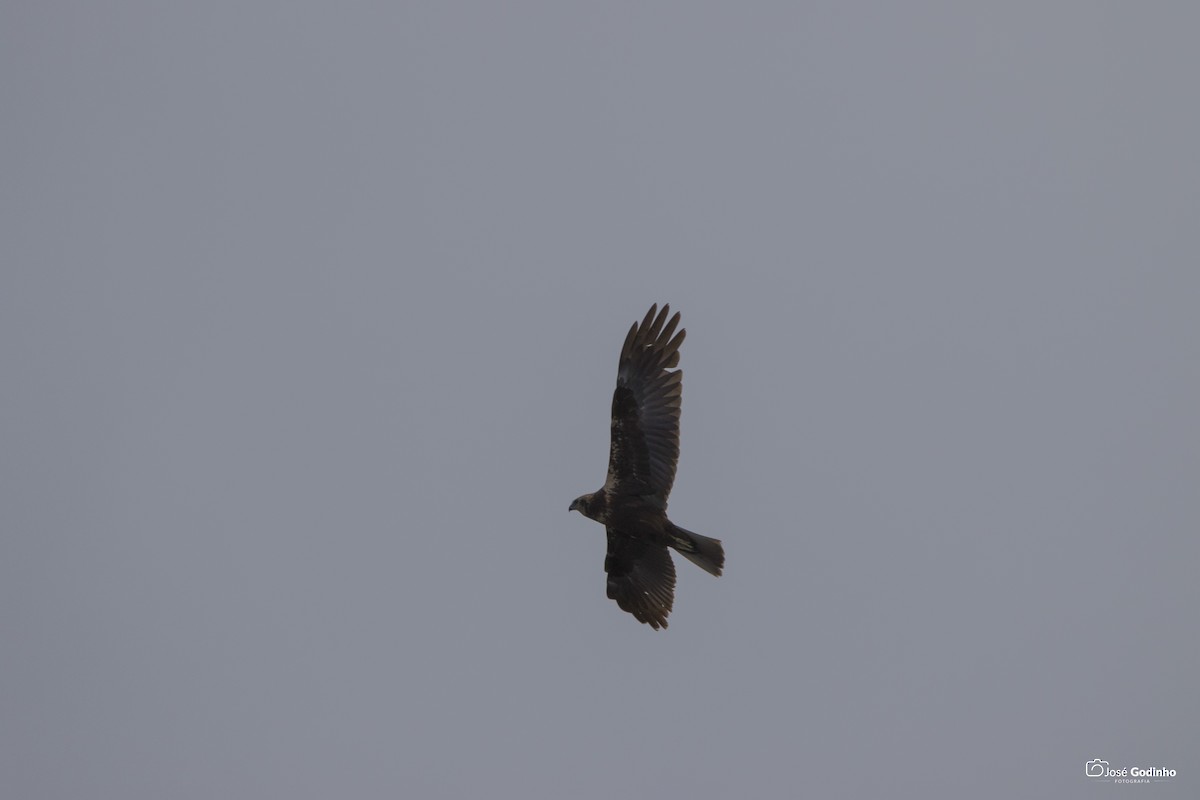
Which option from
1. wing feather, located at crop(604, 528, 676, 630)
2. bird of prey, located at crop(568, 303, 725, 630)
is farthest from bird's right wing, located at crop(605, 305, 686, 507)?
wing feather, located at crop(604, 528, 676, 630)

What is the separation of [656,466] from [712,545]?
1403 mm

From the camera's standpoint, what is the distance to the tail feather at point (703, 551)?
20.9m

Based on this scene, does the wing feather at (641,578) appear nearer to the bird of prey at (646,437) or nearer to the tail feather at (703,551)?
the bird of prey at (646,437)

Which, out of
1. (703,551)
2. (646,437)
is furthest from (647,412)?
(703,551)

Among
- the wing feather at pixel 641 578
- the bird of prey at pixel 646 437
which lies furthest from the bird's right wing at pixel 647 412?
the wing feather at pixel 641 578

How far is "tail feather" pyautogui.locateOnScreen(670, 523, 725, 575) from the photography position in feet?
68.6

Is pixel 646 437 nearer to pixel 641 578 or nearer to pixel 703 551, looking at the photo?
pixel 703 551

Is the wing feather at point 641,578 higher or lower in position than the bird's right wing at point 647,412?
lower

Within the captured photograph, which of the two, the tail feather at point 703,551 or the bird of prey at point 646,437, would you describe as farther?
the bird of prey at point 646,437

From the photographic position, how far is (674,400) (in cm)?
2147

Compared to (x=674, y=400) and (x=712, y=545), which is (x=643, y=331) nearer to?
(x=674, y=400)

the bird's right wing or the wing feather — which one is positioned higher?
the bird's right wing

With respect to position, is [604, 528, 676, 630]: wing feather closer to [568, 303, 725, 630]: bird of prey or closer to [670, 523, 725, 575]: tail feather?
[568, 303, 725, 630]: bird of prey

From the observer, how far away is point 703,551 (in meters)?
21.0
